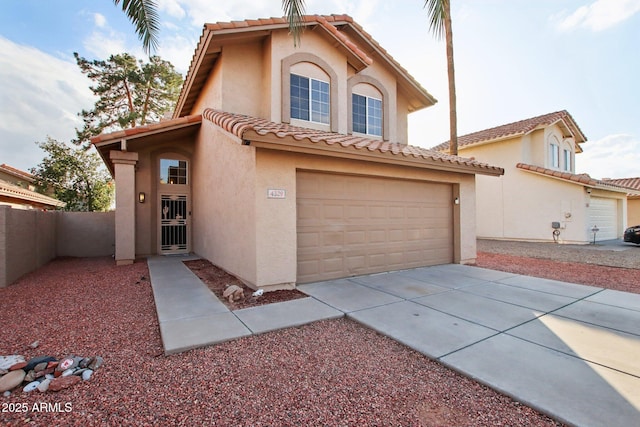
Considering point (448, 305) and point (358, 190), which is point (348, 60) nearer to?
point (358, 190)

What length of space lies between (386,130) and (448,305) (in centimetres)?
739

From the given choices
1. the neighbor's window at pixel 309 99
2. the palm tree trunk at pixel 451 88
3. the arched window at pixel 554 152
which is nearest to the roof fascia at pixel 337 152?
the neighbor's window at pixel 309 99

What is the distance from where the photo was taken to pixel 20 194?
14492mm

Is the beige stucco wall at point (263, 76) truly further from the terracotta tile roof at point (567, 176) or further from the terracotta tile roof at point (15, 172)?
the terracotta tile roof at point (15, 172)

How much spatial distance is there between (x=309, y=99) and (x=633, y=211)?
1134 inches

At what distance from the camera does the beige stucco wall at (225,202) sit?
242 inches

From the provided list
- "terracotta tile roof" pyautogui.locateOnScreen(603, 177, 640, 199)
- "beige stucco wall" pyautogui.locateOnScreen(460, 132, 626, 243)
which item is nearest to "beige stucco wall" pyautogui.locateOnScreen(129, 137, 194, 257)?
"beige stucco wall" pyautogui.locateOnScreen(460, 132, 626, 243)

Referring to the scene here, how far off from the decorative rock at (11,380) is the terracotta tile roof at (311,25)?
7634 mm

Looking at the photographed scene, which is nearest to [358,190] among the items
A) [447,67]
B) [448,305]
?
[448,305]

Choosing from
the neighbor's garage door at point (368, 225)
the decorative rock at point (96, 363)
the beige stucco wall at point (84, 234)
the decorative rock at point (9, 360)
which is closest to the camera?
the decorative rock at point (9, 360)

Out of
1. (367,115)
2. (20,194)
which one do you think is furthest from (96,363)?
(20,194)

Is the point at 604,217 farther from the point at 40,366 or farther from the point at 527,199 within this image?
the point at 40,366

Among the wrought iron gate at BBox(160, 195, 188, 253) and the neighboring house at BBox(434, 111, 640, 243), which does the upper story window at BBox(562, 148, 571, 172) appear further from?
the wrought iron gate at BBox(160, 195, 188, 253)

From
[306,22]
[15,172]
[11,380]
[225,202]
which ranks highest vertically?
[306,22]
